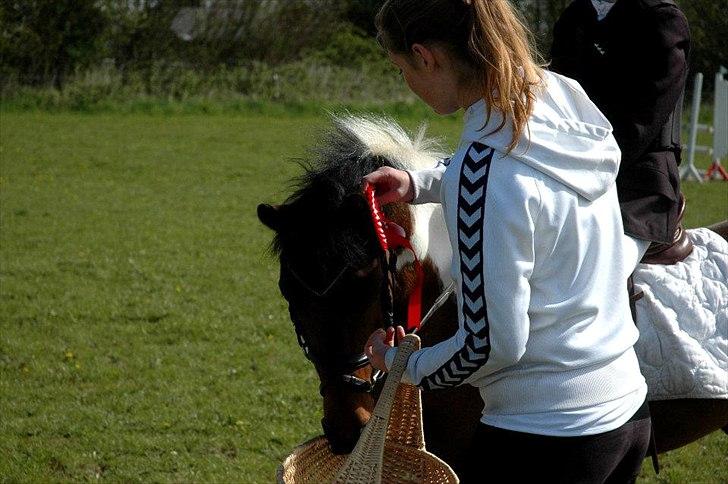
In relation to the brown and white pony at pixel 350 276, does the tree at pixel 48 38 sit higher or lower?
lower

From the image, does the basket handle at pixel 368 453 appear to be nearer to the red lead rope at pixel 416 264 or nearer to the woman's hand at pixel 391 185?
the red lead rope at pixel 416 264

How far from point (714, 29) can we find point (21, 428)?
1489cm

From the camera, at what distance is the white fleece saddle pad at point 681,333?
275 cm

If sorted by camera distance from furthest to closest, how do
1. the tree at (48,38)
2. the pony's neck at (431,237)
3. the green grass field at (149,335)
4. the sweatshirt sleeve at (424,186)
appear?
the tree at (48,38), the green grass field at (149,335), the pony's neck at (431,237), the sweatshirt sleeve at (424,186)

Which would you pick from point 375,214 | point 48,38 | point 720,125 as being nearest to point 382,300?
point 375,214

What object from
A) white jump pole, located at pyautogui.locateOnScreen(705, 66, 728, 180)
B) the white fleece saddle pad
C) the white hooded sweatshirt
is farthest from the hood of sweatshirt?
white jump pole, located at pyautogui.locateOnScreen(705, 66, 728, 180)

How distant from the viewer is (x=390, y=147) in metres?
2.74

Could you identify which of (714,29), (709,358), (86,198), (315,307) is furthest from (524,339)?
(714,29)

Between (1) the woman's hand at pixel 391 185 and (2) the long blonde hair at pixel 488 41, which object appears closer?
(2) the long blonde hair at pixel 488 41

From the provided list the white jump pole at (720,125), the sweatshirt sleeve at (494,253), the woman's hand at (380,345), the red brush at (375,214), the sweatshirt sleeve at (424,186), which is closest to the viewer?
→ the sweatshirt sleeve at (494,253)

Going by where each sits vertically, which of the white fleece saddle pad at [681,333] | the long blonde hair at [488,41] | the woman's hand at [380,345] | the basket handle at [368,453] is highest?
the long blonde hair at [488,41]

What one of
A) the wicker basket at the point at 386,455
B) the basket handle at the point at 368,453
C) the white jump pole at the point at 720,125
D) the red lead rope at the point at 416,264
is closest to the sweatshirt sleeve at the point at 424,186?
the red lead rope at the point at 416,264

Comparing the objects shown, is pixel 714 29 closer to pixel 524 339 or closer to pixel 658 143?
pixel 658 143

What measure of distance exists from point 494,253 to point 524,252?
0.21 feet
